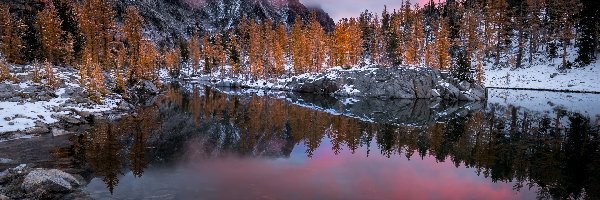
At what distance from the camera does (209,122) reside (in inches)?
1416

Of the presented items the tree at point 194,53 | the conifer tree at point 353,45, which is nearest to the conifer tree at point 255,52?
the conifer tree at point 353,45

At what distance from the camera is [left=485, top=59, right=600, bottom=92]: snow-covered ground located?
67.7 meters

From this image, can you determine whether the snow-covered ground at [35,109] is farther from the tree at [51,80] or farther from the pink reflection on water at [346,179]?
the pink reflection on water at [346,179]

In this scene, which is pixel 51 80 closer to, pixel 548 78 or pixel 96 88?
pixel 96 88

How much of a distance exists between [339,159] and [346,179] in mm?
4460

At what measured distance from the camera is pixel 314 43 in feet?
344

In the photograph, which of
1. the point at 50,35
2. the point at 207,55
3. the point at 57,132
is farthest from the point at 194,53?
the point at 57,132

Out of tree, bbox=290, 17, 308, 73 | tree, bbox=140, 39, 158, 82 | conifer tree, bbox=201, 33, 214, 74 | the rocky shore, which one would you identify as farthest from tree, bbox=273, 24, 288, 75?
tree, bbox=140, 39, 158, 82

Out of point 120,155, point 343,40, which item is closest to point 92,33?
point 120,155

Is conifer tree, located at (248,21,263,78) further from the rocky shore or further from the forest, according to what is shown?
the rocky shore

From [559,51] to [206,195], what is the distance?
93.9 meters

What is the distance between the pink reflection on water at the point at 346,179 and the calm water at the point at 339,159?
0.05 metres

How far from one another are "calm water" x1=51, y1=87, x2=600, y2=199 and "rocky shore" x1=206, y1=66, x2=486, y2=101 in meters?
32.3

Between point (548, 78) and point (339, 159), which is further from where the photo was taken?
point (548, 78)
